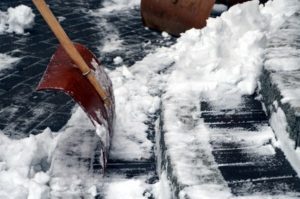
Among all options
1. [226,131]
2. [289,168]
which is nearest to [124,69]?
[226,131]

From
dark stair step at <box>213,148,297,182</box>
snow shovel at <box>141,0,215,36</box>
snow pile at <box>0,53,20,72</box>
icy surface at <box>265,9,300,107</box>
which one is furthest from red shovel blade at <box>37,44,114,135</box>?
snow shovel at <box>141,0,215,36</box>

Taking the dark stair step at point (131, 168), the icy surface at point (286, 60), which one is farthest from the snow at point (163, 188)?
the icy surface at point (286, 60)

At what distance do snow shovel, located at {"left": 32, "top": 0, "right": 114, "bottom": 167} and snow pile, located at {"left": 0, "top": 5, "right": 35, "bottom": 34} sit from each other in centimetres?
250

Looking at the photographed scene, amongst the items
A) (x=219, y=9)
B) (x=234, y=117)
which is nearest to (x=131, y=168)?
(x=234, y=117)

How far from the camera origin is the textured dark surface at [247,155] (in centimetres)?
248

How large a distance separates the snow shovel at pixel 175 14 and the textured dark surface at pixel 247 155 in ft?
6.91

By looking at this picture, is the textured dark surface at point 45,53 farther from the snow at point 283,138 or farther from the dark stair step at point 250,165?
the snow at point 283,138

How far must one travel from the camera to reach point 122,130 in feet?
11.6

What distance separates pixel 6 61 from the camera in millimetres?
4934

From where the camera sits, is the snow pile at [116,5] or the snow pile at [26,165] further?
the snow pile at [116,5]

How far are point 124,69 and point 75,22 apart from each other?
1751 millimetres

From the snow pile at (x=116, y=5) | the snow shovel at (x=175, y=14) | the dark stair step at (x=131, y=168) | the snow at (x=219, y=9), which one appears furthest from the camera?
the snow pile at (x=116, y=5)

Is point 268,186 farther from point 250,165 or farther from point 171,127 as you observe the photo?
point 171,127

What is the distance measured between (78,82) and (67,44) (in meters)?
0.26
